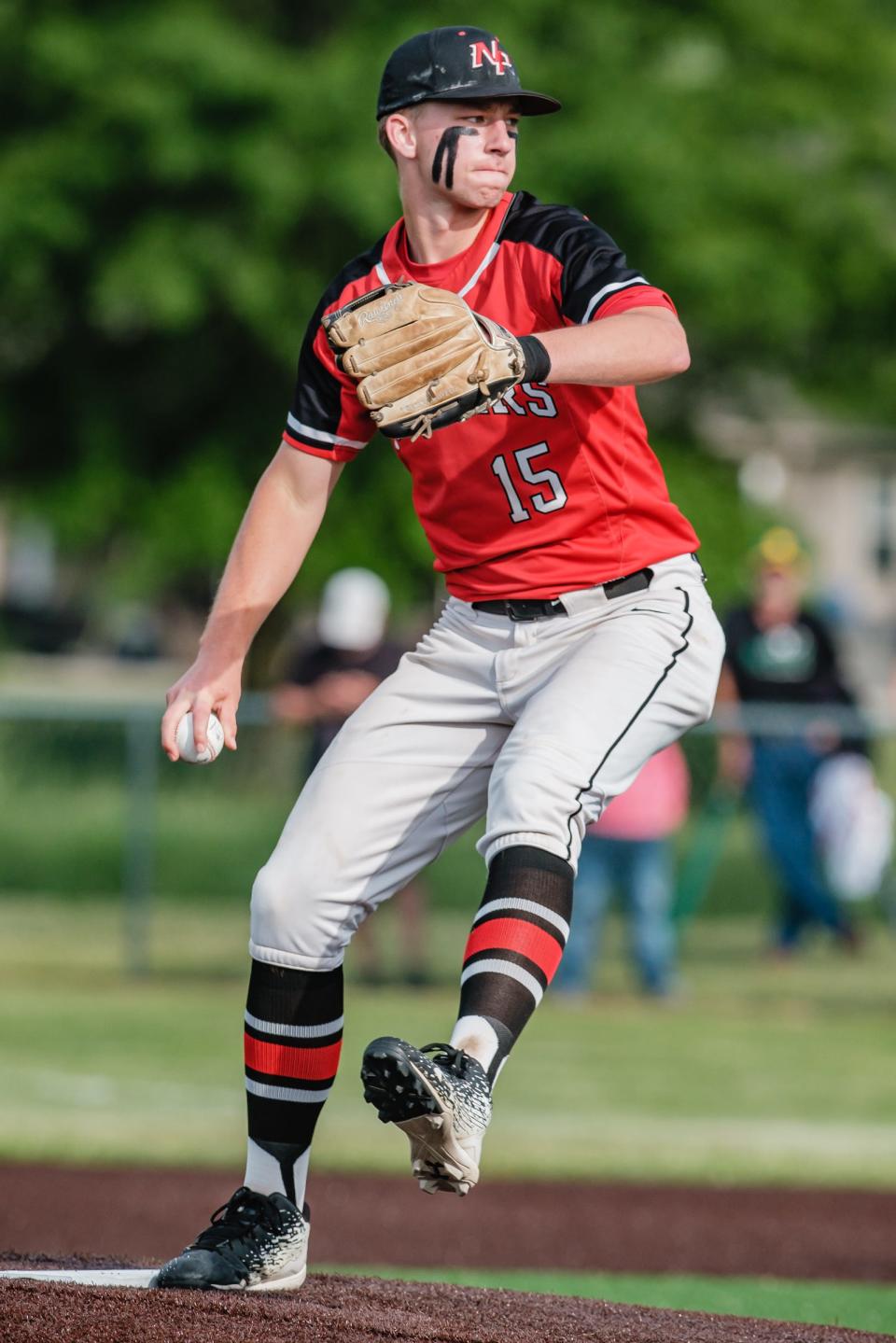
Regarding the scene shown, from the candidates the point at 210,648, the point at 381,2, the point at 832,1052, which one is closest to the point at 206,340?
the point at 381,2

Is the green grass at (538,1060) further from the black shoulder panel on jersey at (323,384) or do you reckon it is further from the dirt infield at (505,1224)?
the black shoulder panel on jersey at (323,384)

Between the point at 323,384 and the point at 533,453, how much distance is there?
0.55 m

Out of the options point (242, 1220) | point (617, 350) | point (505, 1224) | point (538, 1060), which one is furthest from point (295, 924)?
point (538, 1060)

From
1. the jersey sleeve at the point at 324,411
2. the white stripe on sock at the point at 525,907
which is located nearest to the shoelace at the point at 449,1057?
the white stripe on sock at the point at 525,907

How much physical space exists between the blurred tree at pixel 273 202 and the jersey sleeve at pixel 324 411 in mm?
12144

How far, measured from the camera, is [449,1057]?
354 cm

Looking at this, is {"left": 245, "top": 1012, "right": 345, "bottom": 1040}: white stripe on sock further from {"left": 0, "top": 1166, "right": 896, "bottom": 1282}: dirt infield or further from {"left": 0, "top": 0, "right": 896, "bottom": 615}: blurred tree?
{"left": 0, "top": 0, "right": 896, "bottom": 615}: blurred tree

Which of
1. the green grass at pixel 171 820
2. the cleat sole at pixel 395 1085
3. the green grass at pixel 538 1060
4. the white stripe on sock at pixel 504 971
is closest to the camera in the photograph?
the cleat sole at pixel 395 1085

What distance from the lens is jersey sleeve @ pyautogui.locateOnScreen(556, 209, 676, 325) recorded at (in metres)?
3.90

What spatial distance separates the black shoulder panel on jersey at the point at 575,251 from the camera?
3949mm

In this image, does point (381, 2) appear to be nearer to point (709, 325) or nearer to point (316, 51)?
point (316, 51)

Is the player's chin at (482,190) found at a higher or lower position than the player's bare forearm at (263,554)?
higher

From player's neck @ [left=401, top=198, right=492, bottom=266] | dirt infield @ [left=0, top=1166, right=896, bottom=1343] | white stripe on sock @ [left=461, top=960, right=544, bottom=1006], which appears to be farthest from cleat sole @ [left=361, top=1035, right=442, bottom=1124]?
player's neck @ [left=401, top=198, right=492, bottom=266]

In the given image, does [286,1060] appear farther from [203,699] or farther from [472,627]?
[472,627]
